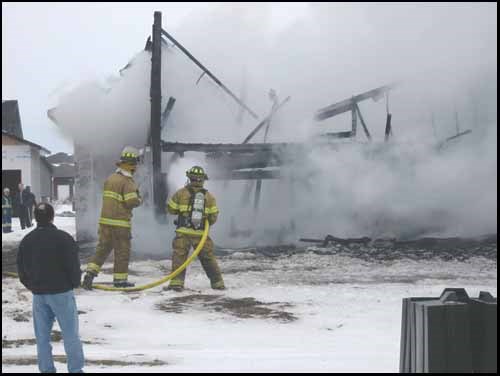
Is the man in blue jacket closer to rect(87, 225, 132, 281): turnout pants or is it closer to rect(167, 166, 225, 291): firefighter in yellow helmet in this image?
rect(87, 225, 132, 281): turnout pants

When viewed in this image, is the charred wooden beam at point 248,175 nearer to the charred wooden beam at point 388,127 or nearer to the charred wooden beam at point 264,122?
the charred wooden beam at point 264,122

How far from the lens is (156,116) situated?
40.0ft

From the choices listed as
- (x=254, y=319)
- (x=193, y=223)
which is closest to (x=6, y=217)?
(x=193, y=223)

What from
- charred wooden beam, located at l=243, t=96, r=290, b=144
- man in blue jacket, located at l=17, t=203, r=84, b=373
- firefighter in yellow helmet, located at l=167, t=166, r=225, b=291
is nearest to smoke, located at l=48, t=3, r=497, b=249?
charred wooden beam, located at l=243, t=96, r=290, b=144

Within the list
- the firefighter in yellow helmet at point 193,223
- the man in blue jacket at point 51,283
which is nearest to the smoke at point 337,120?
the firefighter in yellow helmet at point 193,223

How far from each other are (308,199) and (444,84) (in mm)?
3367

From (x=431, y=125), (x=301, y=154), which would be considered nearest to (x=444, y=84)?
(x=431, y=125)

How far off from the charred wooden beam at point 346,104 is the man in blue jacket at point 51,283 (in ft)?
29.5

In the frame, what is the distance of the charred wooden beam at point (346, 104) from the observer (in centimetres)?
1253

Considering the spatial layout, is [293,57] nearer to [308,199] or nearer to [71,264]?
[308,199]

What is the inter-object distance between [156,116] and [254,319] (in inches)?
257

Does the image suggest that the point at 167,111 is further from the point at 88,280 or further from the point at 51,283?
the point at 51,283

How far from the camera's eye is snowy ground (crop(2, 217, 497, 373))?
4.72 metres

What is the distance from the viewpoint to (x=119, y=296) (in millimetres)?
7590
